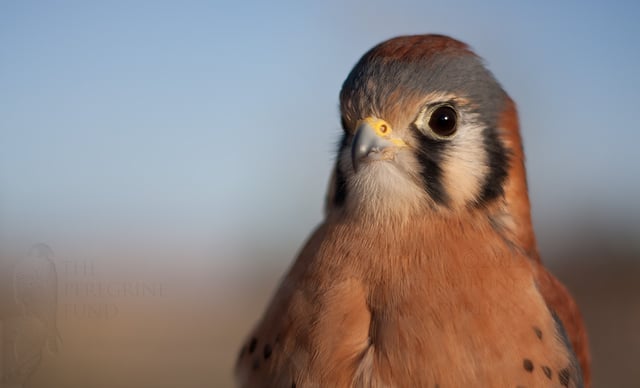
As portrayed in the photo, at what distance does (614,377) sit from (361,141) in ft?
21.4

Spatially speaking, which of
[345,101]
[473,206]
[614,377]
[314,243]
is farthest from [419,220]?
[614,377]

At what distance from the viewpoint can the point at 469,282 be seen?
204cm

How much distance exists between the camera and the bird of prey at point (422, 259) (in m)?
1.94

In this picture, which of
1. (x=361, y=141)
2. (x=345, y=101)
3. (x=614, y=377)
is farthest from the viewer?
(x=614, y=377)

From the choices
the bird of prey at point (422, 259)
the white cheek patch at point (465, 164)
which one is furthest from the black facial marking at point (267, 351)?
the white cheek patch at point (465, 164)

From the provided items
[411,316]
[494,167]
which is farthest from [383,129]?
[411,316]

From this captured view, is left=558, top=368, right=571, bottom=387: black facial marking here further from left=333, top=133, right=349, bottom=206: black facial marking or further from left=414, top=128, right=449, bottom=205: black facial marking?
left=333, top=133, right=349, bottom=206: black facial marking

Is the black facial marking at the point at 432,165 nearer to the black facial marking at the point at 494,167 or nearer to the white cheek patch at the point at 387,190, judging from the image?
the white cheek patch at the point at 387,190

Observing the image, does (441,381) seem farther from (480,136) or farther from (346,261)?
(480,136)

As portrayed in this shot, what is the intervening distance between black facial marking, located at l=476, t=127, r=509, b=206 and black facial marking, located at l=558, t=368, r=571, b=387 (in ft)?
1.84

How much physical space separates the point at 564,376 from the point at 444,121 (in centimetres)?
85

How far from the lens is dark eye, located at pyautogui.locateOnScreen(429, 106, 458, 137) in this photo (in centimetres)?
225

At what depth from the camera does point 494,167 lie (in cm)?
231

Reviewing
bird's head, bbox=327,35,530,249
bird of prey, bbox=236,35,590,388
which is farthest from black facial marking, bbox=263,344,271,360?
bird's head, bbox=327,35,530,249
